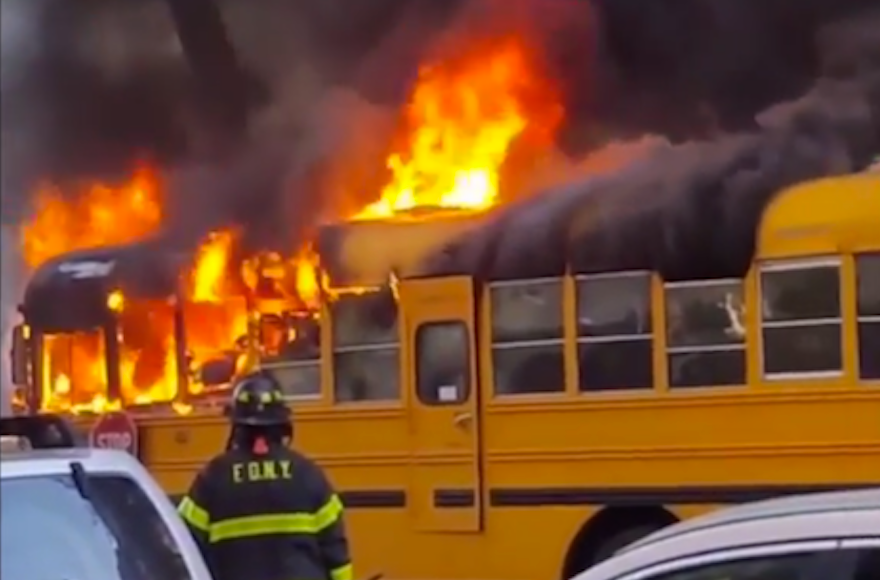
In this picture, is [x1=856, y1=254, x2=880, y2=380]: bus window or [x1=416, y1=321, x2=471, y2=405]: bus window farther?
[x1=416, y1=321, x2=471, y2=405]: bus window

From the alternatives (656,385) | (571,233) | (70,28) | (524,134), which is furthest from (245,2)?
(656,385)

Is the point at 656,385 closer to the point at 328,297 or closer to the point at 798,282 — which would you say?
the point at 798,282

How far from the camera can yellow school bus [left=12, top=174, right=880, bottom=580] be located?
1028cm

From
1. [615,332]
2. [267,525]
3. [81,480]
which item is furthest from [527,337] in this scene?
[81,480]

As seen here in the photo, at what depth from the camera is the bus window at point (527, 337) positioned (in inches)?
437

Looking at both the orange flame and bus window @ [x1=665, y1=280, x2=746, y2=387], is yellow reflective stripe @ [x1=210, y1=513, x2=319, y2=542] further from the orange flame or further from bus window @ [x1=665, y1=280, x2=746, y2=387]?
the orange flame

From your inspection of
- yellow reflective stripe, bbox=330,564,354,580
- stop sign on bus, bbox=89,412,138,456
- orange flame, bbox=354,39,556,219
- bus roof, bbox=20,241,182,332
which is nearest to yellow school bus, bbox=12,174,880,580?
stop sign on bus, bbox=89,412,138,456

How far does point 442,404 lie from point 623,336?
114cm

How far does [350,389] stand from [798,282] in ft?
8.92

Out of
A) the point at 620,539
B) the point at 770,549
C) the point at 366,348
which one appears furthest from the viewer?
the point at 366,348

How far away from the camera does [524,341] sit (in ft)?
36.7

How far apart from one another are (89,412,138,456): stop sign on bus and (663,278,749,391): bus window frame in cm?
346

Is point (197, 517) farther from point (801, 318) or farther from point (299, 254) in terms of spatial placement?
point (299, 254)

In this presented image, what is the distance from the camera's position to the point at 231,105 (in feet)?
44.2
